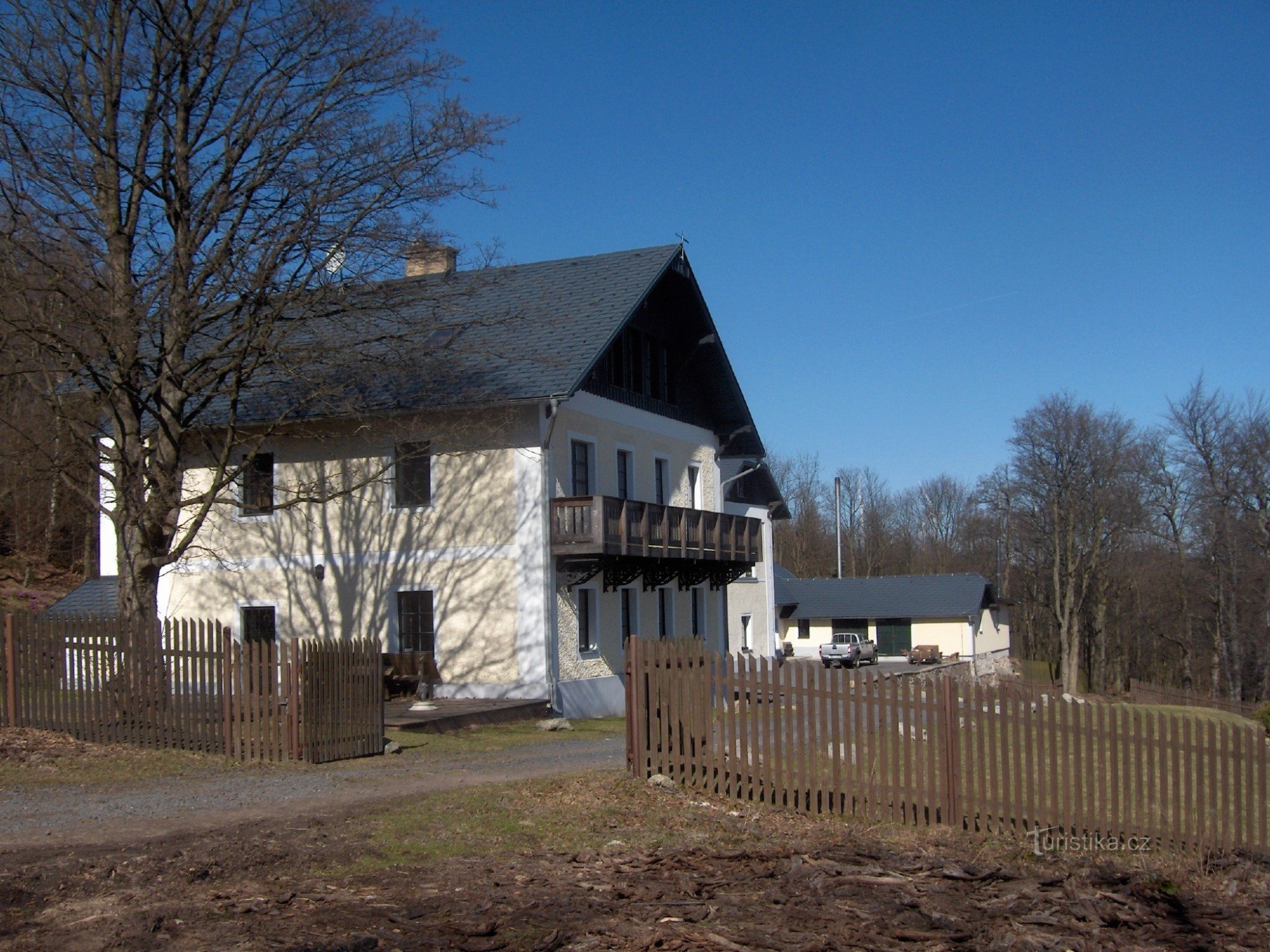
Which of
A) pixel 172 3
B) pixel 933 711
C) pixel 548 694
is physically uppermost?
pixel 172 3

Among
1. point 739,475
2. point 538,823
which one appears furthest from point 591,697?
point 538,823

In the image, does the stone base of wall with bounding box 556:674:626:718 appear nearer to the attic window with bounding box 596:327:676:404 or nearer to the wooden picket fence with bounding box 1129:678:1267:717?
the attic window with bounding box 596:327:676:404

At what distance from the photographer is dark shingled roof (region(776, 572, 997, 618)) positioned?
64812 millimetres

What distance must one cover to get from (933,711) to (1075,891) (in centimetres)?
264

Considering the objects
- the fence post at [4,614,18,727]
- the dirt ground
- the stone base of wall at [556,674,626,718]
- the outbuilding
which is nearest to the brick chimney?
the fence post at [4,614,18,727]

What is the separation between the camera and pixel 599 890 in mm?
7422

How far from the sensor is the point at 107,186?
1788 centimetres

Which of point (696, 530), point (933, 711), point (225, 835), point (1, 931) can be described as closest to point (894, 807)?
point (933, 711)

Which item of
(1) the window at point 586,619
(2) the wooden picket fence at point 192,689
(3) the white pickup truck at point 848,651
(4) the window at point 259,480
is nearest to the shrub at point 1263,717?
(1) the window at point 586,619

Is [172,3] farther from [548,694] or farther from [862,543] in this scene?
[862,543]

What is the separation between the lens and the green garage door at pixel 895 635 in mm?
66375

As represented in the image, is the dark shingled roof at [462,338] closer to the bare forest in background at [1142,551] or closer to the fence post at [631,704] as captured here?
the fence post at [631,704]

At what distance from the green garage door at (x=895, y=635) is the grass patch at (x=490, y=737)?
1772 inches

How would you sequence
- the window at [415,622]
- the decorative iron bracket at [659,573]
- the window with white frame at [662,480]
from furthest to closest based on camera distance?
the window with white frame at [662,480], the decorative iron bracket at [659,573], the window at [415,622]
